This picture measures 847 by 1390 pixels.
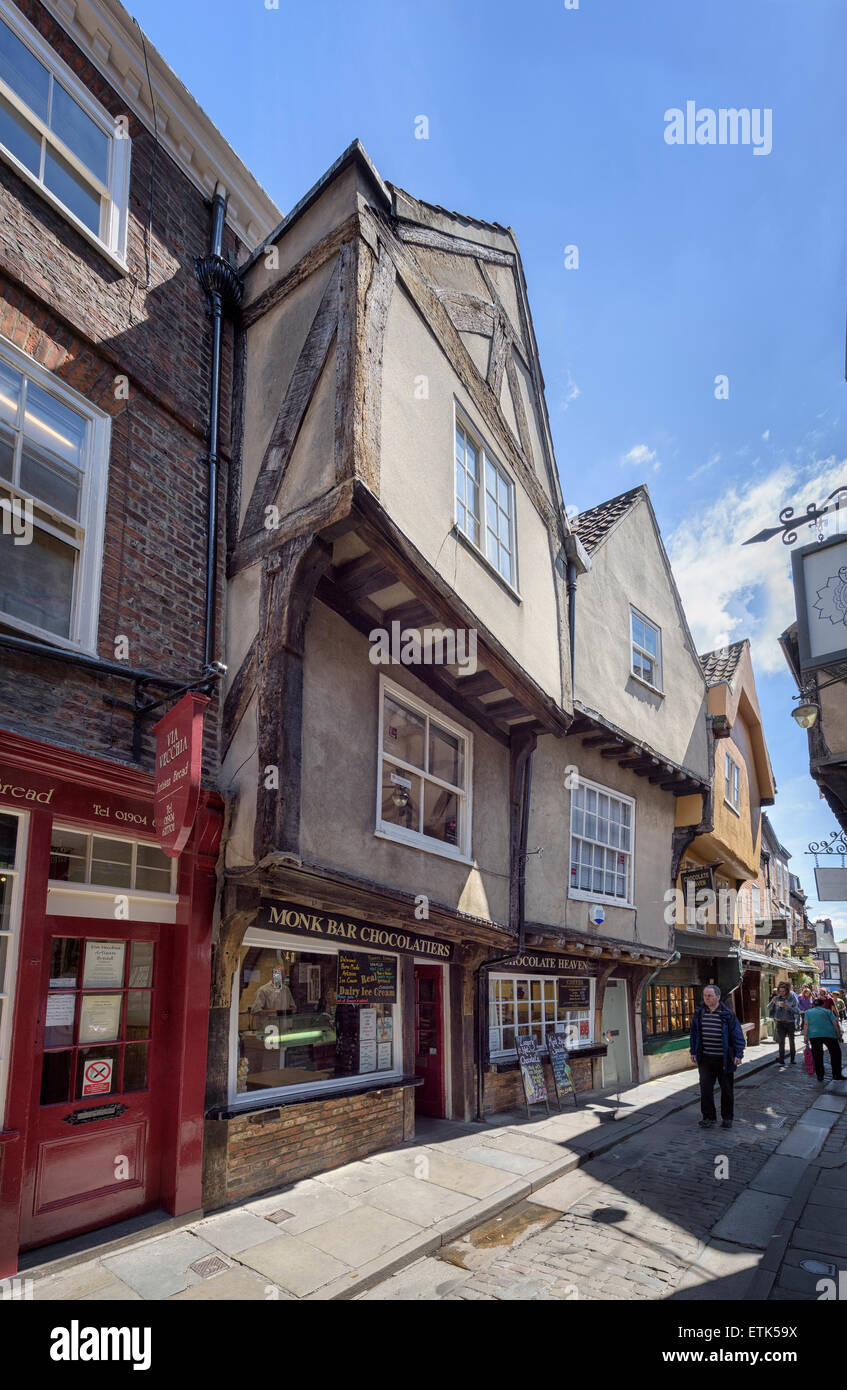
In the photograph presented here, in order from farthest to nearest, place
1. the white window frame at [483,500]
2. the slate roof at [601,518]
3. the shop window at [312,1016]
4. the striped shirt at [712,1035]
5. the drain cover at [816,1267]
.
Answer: the slate roof at [601,518], the striped shirt at [712,1035], the white window frame at [483,500], the shop window at [312,1016], the drain cover at [816,1267]

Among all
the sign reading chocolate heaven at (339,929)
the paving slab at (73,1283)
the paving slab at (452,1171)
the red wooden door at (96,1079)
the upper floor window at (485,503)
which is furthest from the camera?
the upper floor window at (485,503)

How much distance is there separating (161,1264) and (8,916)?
Answer: 2.55 metres

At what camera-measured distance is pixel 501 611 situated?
9.16m

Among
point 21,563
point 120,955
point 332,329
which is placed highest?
point 332,329

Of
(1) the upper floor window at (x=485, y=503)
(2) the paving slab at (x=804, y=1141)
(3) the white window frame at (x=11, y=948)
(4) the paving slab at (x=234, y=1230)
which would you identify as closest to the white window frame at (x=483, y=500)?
(1) the upper floor window at (x=485, y=503)

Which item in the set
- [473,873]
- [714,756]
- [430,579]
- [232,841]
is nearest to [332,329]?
[430,579]

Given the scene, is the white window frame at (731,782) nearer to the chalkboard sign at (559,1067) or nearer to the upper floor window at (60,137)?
the chalkboard sign at (559,1067)

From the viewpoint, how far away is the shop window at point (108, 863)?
5.70m

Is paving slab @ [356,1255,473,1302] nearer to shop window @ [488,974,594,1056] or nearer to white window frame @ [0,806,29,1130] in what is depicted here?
white window frame @ [0,806,29,1130]

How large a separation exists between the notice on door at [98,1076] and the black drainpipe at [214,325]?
10.7 ft

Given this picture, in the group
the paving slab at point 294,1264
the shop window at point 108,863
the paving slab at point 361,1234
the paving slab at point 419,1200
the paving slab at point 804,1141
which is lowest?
the paving slab at point 804,1141

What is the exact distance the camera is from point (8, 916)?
5.18 m

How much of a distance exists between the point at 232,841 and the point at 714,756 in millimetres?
13365
